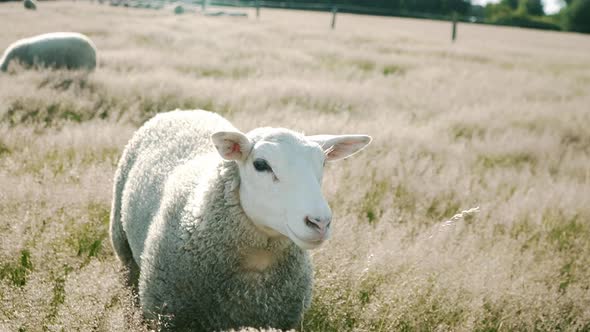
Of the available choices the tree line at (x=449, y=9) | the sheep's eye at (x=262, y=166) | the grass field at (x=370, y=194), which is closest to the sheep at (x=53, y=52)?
the grass field at (x=370, y=194)

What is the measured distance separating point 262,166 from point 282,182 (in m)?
0.18

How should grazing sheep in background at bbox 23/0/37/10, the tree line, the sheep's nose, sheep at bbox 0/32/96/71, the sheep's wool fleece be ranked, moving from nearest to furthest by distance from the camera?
1. the sheep's nose
2. the sheep's wool fleece
3. sheep at bbox 0/32/96/71
4. grazing sheep in background at bbox 23/0/37/10
5. the tree line

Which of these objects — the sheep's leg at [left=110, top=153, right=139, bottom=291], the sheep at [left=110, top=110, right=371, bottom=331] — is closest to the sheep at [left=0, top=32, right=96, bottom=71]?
the sheep's leg at [left=110, top=153, right=139, bottom=291]

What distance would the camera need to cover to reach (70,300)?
2.66 m

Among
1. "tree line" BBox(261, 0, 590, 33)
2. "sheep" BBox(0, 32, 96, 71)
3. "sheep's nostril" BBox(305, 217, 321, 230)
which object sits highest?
"tree line" BBox(261, 0, 590, 33)

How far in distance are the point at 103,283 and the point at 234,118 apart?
4.17 metres

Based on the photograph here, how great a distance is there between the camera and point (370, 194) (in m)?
4.78

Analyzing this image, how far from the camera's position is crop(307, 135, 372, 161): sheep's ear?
108 inches

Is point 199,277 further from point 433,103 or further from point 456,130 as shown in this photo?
point 433,103

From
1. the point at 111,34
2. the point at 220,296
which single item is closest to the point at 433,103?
the point at 220,296

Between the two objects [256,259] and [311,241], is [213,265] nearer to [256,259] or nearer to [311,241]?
[256,259]

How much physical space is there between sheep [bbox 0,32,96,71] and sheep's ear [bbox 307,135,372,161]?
25.0ft

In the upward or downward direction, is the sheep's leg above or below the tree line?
below

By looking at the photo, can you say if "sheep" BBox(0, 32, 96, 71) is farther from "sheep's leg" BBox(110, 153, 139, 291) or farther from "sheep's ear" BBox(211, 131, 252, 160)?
"sheep's ear" BBox(211, 131, 252, 160)
